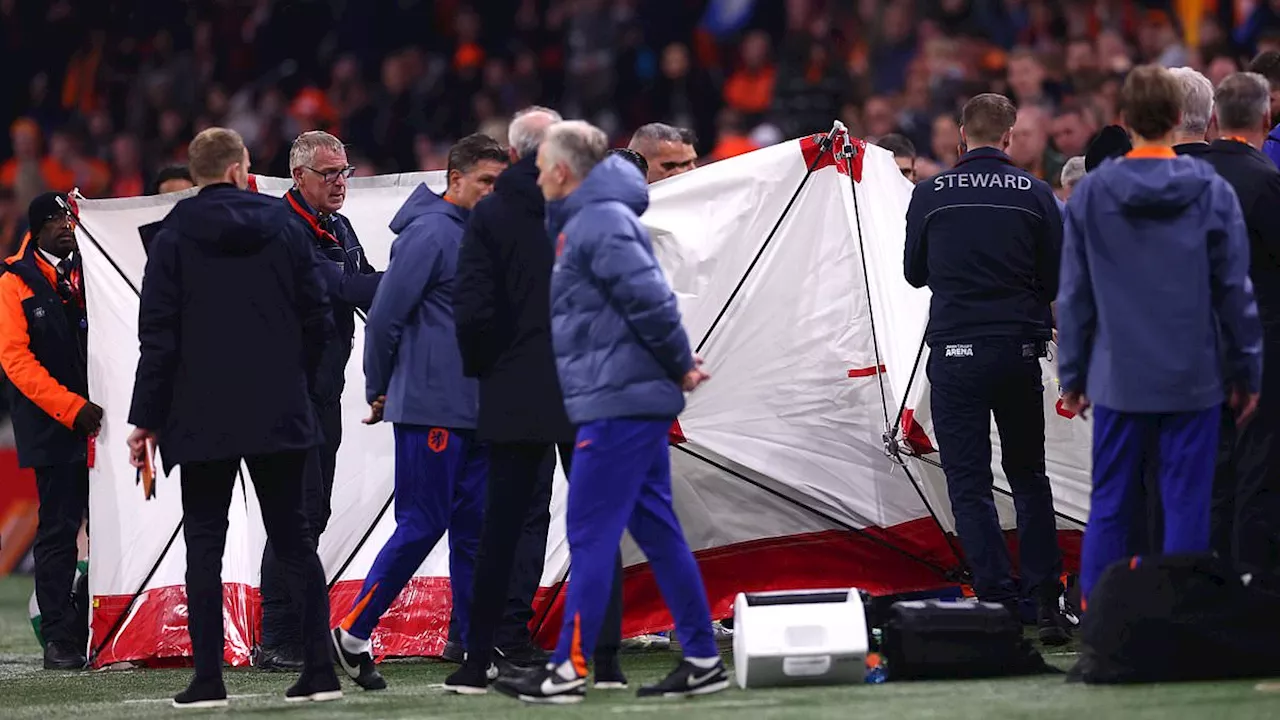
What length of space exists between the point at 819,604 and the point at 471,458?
155cm

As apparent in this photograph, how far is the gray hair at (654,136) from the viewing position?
8.73 m

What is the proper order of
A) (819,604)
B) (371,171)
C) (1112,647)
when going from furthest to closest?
(371,171) < (819,604) < (1112,647)

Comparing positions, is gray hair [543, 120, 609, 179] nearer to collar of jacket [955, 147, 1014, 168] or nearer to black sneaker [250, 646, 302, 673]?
collar of jacket [955, 147, 1014, 168]

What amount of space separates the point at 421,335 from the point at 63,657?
2.45 metres

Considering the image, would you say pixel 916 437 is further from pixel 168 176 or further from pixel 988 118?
pixel 168 176

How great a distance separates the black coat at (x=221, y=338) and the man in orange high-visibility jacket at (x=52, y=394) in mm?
2266

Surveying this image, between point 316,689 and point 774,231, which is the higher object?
point 774,231

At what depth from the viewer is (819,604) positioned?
6230 mm

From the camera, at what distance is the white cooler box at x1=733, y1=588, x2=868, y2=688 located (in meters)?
6.12

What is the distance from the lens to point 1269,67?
7699 millimetres

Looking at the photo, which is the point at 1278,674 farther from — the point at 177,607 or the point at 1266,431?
the point at 177,607

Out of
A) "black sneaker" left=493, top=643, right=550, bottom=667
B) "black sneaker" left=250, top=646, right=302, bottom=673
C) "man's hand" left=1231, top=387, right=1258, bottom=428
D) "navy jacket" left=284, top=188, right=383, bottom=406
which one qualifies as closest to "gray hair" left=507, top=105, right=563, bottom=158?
"navy jacket" left=284, top=188, right=383, bottom=406

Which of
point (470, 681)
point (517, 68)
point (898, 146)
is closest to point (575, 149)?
point (470, 681)

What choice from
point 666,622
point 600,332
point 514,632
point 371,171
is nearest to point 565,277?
point 600,332
